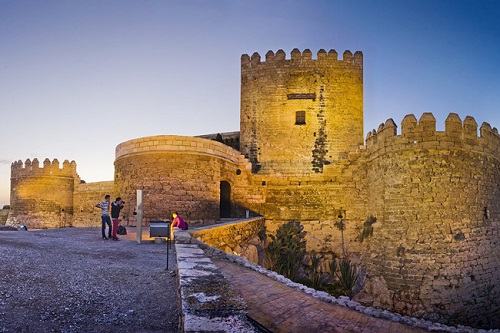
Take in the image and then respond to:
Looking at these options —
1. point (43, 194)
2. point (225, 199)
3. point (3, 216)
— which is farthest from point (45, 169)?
point (225, 199)

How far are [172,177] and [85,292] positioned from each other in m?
10.6

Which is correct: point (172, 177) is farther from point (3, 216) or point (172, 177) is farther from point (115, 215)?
point (3, 216)

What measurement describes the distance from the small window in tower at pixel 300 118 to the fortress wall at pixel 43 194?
15501 mm

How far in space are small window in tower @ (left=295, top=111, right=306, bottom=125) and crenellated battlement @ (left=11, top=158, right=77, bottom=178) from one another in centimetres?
1554

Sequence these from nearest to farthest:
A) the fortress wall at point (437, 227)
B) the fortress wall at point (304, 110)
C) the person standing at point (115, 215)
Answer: the person standing at point (115, 215) < the fortress wall at point (437, 227) < the fortress wall at point (304, 110)

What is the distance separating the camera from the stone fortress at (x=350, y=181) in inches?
492

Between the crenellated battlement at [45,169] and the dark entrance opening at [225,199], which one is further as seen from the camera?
the crenellated battlement at [45,169]

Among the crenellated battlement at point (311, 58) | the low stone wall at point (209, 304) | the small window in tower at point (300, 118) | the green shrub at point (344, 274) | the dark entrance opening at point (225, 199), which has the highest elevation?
the crenellated battlement at point (311, 58)

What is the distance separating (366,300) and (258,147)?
1040 cm

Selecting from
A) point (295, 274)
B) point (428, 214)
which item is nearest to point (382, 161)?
point (428, 214)

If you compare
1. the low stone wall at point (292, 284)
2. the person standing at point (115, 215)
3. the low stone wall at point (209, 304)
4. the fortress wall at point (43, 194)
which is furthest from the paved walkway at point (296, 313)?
the fortress wall at point (43, 194)

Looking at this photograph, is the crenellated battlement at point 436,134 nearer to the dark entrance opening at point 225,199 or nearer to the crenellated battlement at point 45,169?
the dark entrance opening at point 225,199

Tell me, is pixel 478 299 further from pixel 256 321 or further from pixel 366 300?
pixel 256 321

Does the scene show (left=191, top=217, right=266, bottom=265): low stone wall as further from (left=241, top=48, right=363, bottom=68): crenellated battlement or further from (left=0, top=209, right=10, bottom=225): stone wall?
(left=0, top=209, right=10, bottom=225): stone wall
